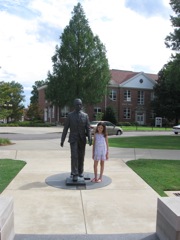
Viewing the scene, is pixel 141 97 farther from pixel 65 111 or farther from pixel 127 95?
pixel 65 111

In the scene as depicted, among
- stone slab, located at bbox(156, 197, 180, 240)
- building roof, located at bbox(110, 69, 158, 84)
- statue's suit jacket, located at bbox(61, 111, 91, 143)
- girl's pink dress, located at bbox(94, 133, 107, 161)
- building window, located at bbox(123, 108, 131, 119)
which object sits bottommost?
stone slab, located at bbox(156, 197, 180, 240)

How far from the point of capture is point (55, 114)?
55.6 metres

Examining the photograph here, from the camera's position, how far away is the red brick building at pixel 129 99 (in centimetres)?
5728

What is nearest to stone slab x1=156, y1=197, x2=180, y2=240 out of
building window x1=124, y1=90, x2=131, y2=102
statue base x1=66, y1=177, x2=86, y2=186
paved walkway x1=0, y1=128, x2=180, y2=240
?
paved walkway x1=0, y1=128, x2=180, y2=240

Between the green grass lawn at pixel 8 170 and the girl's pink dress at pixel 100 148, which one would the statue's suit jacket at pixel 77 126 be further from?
the green grass lawn at pixel 8 170

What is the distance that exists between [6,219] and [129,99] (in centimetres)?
5637

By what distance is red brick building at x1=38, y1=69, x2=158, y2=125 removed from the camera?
188ft

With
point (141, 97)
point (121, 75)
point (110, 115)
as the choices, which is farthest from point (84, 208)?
point (121, 75)

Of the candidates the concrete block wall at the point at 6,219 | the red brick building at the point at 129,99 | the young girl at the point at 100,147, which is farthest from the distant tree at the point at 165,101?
the concrete block wall at the point at 6,219

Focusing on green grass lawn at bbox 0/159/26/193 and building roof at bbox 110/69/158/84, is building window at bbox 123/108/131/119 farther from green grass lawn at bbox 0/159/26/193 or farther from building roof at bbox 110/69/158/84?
green grass lawn at bbox 0/159/26/193

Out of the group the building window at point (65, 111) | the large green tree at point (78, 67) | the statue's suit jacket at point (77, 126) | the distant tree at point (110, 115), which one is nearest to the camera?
the statue's suit jacket at point (77, 126)

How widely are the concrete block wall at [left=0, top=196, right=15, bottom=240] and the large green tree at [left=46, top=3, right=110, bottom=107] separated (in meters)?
34.4

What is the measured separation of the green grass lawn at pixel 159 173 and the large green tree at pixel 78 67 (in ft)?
92.8

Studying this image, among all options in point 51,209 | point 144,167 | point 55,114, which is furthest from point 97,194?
point 55,114
